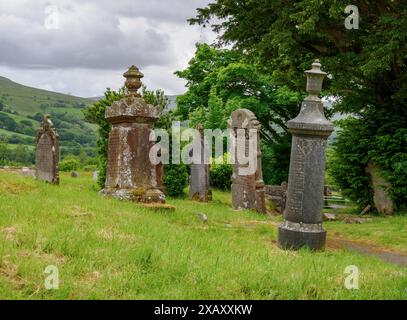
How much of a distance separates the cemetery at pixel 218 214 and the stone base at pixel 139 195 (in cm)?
3

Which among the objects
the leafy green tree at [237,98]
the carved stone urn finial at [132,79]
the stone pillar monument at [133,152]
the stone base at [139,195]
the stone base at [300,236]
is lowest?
the stone base at [300,236]

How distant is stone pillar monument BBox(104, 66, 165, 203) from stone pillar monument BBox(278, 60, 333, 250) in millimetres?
3745

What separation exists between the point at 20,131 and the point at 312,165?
108794 millimetres

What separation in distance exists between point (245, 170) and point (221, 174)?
34.8 feet

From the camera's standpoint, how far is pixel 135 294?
5.06m

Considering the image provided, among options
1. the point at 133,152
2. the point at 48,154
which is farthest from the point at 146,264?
the point at 48,154

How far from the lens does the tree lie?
16.6m

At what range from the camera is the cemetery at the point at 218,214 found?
5508 mm

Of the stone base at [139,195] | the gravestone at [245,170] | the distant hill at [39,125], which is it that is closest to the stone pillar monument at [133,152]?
the stone base at [139,195]

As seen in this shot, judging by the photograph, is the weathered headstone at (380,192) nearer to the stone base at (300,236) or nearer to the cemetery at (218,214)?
the cemetery at (218,214)

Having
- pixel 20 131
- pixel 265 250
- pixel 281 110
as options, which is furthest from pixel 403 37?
pixel 20 131

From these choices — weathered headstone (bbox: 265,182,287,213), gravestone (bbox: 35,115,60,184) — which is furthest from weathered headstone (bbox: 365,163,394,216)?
gravestone (bbox: 35,115,60,184)
